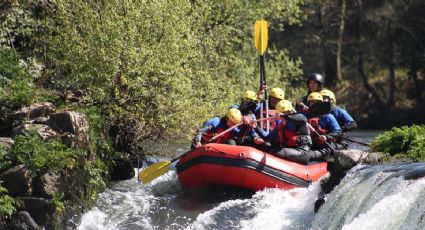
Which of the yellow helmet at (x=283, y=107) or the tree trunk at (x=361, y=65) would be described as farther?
the tree trunk at (x=361, y=65)

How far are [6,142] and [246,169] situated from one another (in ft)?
12.0

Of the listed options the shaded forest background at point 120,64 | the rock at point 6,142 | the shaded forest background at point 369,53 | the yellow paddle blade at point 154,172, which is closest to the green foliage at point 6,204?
the rock at point 6,142

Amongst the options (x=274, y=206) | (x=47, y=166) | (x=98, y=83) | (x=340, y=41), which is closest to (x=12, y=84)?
(x=98, y=83)

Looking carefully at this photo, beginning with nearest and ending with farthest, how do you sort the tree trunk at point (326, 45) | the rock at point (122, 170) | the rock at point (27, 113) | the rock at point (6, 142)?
the rock at point (6, 142) < the rock at point (27, 113) < the rock at point (122, 170) < the tree trunk at point (326, 45)

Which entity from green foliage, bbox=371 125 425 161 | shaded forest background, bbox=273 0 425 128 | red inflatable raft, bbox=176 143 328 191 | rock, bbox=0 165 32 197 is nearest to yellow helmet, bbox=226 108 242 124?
red inflatable raft, bbox=176 143 328 191

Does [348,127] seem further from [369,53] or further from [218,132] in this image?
[369,53]

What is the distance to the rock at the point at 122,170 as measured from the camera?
14539 millimetres

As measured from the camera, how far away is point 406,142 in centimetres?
1197

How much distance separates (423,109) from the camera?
34.5 m

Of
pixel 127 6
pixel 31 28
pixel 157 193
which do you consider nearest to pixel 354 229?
pixel 157 193

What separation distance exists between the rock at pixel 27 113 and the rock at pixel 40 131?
1.32ft

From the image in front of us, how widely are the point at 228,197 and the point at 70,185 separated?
9.69ft

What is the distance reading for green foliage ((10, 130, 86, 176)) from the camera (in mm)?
10703

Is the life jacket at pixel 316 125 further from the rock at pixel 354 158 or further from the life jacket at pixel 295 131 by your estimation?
the rock at pixel 354 158
